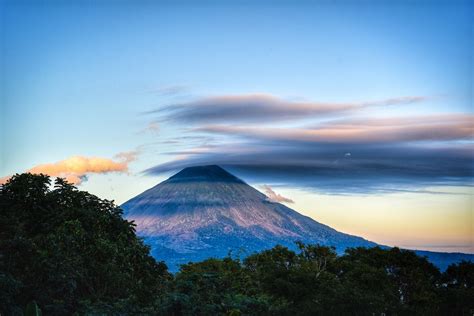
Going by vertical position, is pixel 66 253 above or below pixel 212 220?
below

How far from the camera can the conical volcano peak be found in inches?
6905

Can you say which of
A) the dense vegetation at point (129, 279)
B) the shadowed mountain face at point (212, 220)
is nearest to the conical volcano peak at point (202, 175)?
the shadowed mountain face at point (212, 220)

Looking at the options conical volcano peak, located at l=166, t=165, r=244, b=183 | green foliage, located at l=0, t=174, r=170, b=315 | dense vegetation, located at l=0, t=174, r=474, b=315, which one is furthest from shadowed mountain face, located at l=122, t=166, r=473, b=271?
green foliage, located at l=0, t=174, r=170, b=315

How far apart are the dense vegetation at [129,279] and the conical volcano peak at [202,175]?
137m

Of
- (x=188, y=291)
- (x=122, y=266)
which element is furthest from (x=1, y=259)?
(x=188, y=291)

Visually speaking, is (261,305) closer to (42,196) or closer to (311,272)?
(311,272)

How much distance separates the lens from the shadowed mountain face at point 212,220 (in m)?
150

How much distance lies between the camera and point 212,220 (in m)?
167

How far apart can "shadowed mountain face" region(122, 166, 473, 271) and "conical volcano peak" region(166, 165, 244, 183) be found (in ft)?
0.80

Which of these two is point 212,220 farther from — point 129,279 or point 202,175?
point 129,279

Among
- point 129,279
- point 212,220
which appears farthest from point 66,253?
point 212,220

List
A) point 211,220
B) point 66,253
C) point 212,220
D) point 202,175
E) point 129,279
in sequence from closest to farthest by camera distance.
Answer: point 66,253 → point 129,279 → point 212,220 → point 211,220 → point 202,175

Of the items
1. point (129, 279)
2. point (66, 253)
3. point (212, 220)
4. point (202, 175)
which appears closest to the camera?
point (66, 253)

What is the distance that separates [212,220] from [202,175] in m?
16.8
